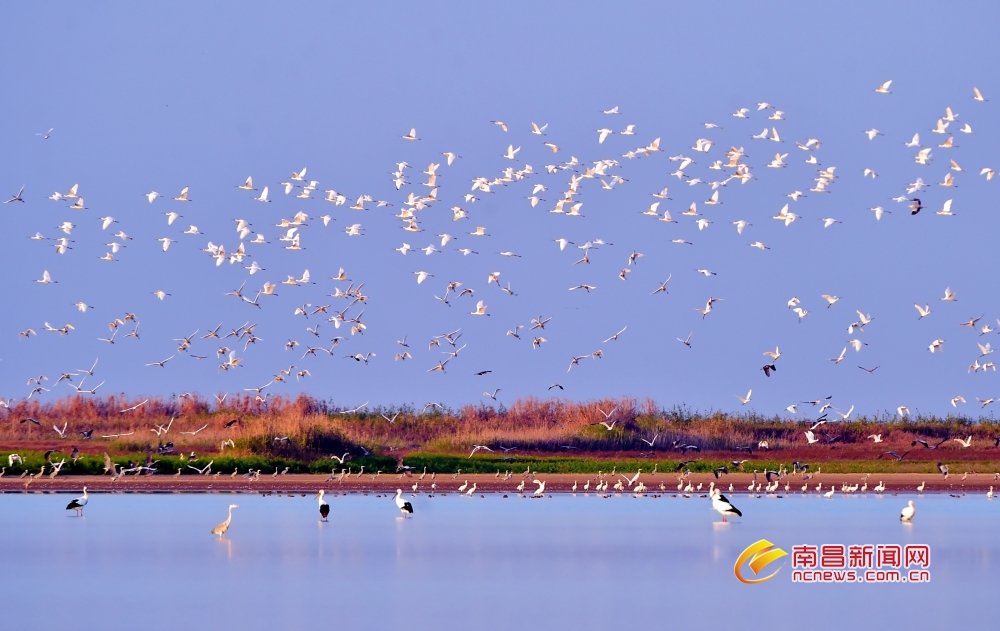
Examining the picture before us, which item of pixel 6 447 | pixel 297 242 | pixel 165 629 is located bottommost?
pixel 165 629

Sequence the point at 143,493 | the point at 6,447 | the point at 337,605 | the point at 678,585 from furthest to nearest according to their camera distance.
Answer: the point at 6,447 < the point at 143,493 < the point at 678,585 < the point at 337,605

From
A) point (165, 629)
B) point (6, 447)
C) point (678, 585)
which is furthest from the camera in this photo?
point (6, 447)

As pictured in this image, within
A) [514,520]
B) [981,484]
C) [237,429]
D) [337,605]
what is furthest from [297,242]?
[337,605]

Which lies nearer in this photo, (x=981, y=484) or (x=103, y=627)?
(x=103, y=627)

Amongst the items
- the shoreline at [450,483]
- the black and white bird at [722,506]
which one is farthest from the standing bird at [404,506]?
the black and white bird at [722,506]

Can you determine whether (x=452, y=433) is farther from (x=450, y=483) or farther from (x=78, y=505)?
(x=78, y=505)

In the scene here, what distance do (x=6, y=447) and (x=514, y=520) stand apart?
18.5m

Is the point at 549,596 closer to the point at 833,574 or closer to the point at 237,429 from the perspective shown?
the point at 833,574

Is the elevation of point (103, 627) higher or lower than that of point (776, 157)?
lower

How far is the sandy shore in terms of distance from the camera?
42281 millimetres

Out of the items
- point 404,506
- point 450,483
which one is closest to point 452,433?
point 450,483

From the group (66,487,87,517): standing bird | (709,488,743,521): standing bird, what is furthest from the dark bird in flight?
(66,487,87,517): standing bird

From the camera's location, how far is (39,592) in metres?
25.2

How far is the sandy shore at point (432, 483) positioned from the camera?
42281 millimetres
